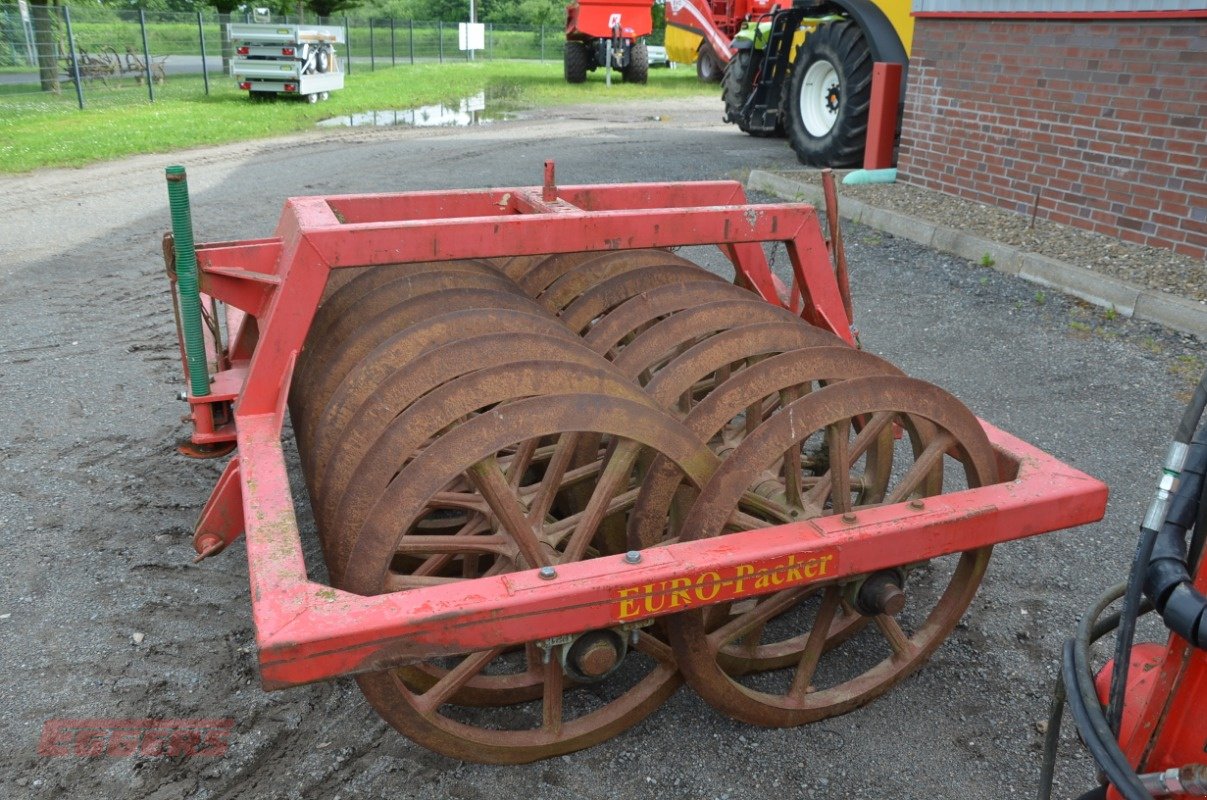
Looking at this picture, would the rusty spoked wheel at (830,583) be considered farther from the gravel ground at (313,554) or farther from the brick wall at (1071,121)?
the brick wall at (1071,121)

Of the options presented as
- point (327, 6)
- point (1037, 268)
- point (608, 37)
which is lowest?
point (1037, 268)

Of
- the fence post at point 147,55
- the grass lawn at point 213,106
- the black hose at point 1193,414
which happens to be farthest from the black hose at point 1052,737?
the fence post at point 147,55

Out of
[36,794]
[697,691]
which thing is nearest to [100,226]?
[36,794]

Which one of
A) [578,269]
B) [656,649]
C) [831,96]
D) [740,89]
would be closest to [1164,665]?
[656,649]

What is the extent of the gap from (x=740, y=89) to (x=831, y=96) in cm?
289

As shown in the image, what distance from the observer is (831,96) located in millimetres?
10891

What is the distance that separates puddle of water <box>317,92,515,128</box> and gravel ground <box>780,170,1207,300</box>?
345 inches

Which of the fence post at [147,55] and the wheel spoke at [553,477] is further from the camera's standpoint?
the fence post at [147,55]

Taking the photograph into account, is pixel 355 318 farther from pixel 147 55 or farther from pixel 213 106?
pixel 147 55

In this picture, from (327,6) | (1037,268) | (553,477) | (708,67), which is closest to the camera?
(553,477)

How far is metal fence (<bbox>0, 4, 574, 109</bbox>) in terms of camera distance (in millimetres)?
17953

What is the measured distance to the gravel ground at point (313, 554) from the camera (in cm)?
270

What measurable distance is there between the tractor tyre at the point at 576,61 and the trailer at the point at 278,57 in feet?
23.7

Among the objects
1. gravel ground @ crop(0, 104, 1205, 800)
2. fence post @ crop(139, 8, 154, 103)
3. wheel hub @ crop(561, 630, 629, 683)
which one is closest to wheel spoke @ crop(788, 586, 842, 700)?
gravel ground @ crop(0, 104, 1205, 800)
